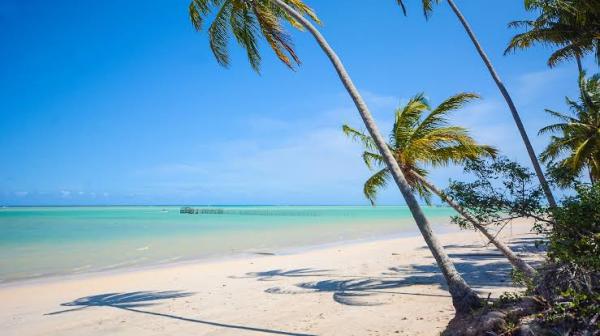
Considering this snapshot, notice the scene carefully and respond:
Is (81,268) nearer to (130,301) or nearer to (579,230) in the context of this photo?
(130,301)

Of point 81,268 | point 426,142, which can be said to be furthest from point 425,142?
point 81,268

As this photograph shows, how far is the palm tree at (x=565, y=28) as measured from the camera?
946cm

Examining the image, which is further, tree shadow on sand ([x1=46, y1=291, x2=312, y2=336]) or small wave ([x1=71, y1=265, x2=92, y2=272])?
small wave ([x1=71, y1=265, x2=92, y2=272])

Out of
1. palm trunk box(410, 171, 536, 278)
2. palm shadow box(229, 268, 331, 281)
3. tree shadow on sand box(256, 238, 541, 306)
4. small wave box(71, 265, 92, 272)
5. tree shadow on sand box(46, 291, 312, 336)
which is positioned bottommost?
small wave box(71, 265, 92, 272)

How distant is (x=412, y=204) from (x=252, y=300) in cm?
524

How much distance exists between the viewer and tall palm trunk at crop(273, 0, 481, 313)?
541 centimetres

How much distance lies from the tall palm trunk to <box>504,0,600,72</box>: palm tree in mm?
6130

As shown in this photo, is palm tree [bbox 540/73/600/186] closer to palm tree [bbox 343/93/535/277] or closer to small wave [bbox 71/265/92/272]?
palm tree [bbox 343/93/535/277]

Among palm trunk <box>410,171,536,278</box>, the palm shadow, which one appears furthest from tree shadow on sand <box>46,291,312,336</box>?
palm trunk <box>410,171,536,278</box>

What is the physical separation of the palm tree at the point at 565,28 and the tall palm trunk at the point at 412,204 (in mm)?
6130

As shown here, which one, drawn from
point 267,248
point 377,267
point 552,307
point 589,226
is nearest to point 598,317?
point 552,307

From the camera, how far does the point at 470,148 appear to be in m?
9.39

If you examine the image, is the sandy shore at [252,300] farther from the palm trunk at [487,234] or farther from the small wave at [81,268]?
the small wave at [81,268]

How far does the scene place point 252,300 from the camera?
9188 mm
